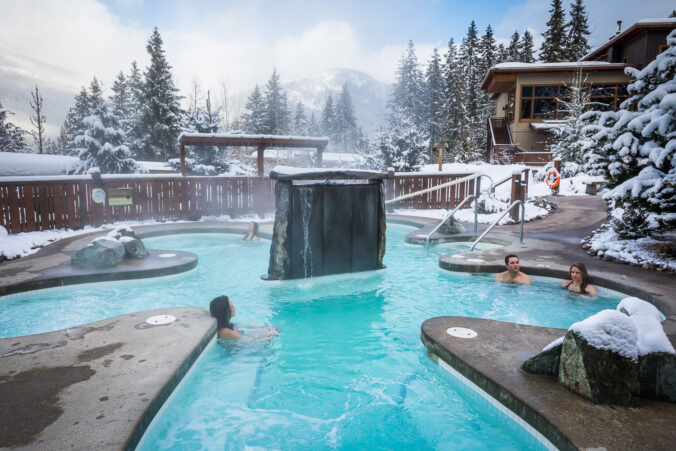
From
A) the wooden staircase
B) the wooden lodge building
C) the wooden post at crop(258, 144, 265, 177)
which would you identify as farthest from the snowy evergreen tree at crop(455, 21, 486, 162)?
the wooden post at crop(258, 144, 265, 177)

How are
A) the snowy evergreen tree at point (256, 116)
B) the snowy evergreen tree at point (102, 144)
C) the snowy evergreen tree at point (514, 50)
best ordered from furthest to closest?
the snowy evergreen tree at point (514, 50), the snowy evergreen tree at point (256, 116), the snowy evergreen tree at point (102, 144)

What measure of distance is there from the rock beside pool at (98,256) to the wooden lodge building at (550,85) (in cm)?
1956

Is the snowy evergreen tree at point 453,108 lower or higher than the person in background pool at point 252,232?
higher

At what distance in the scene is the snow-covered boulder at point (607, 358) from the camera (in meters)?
2.55

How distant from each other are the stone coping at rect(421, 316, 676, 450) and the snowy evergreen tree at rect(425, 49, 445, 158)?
4249 centimetres

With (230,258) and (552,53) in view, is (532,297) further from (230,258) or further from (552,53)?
(552,53)

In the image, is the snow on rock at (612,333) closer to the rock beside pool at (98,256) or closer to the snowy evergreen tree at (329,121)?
the rock beside pool at (98,256)

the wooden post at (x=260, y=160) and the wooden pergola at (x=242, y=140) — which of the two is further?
the wooden post at (x=260, y=160)

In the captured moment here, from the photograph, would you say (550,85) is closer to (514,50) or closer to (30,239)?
(514,50)

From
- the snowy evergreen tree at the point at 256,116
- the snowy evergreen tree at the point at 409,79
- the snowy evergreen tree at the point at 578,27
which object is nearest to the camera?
the snowy evergreen tree at the point at 578,27

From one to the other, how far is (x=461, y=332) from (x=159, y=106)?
31.7 meters

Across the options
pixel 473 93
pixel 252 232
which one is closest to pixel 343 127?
pixel 473 93

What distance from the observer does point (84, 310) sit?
17.6 ft

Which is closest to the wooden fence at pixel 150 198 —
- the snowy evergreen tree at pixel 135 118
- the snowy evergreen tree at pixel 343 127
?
the snowy evergreen tree at pixel 135 118
